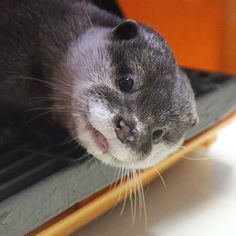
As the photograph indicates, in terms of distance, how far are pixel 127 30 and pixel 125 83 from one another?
0.54 ft

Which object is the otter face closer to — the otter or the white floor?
the otter

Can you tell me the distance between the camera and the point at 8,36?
1168mm

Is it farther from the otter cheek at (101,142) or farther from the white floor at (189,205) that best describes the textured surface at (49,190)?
the white floor at (189,205)

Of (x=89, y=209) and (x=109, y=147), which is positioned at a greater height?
(x=109, y=147)

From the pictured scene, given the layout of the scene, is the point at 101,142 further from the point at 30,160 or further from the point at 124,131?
the point at 30,160

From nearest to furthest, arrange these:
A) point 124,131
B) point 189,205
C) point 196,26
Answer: point 124,131 → point 189,205 → point 196,26

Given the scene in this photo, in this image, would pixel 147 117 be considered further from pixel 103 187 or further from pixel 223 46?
pixel 223 46

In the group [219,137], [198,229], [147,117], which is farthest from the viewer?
[219,137]

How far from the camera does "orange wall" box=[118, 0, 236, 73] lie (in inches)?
54.0

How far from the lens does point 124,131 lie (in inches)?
34.8

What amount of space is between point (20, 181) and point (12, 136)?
277mm

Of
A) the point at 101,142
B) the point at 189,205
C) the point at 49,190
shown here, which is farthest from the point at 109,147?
the point at 189,205

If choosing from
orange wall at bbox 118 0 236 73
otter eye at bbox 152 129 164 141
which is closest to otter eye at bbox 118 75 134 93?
otter eye at bbox 152 129 164 141

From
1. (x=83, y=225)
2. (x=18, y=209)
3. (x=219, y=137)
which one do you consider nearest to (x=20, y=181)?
(x=18, y=209)
